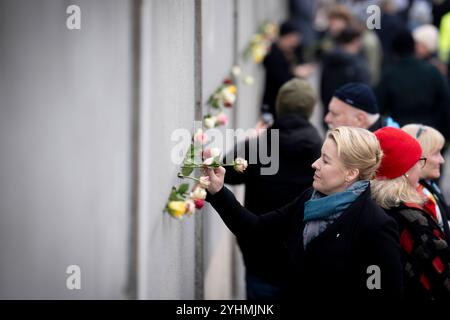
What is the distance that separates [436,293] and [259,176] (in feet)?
4.42

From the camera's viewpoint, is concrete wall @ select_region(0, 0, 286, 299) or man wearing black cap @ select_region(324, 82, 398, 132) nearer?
concrete wall @ select_region(0, 0, 286, 299)

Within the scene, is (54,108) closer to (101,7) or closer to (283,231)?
(101,7)

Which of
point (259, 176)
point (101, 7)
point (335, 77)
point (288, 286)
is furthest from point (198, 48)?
point (335, 77)

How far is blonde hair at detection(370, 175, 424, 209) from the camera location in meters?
3.85

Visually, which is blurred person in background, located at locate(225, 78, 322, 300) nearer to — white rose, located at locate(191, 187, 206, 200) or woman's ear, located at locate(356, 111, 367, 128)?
woman's ear, located at locate(356, 111, 367, 128)

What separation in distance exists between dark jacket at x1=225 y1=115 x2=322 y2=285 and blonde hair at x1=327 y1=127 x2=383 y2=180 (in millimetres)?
1171

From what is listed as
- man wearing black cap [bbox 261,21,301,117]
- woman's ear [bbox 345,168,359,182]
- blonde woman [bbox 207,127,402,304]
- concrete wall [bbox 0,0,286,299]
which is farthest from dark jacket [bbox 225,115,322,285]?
man wearing black cap [bbox 261,21,301,117]

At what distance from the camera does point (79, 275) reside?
338 cm

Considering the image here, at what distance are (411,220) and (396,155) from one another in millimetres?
308

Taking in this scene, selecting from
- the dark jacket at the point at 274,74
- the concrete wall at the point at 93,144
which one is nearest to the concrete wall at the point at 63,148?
the concrete wall at the point at 93,144

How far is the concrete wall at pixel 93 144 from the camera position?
2.90 meters

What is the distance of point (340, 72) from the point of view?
8656 mm
